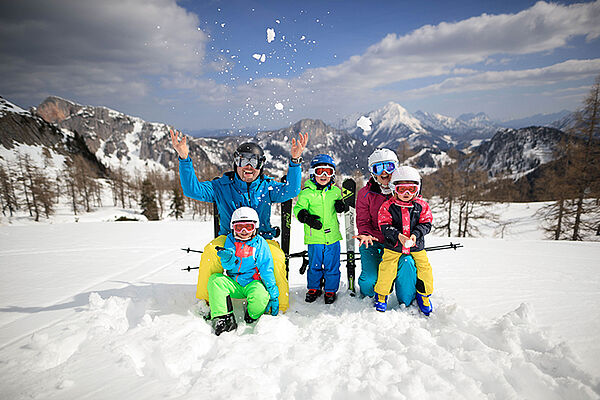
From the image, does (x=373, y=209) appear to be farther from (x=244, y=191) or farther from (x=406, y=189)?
(x=244, y=191)

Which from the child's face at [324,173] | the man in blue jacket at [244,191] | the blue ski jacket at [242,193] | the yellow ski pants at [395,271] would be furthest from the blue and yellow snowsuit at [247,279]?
the yellow ski pants at [395,271]

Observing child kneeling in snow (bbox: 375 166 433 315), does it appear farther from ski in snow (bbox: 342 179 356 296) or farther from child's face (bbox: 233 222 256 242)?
child's face (bbox: 233 222 256 242)

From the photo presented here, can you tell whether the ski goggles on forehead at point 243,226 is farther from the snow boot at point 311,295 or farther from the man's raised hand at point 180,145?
the snow boot at point 311,295

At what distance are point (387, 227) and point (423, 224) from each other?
1.63ft

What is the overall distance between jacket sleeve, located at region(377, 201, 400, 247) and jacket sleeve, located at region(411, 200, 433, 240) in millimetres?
249

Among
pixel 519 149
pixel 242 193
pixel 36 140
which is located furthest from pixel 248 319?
pixel 519 149

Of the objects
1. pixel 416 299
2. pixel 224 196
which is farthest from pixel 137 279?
pixel 416 299

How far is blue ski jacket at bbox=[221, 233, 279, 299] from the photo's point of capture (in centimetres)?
352

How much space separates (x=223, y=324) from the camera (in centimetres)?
323

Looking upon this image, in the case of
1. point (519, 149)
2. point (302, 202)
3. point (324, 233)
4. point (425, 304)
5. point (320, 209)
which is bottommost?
point (425, 304)

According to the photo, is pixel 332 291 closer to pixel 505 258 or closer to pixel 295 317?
pixel 295 317

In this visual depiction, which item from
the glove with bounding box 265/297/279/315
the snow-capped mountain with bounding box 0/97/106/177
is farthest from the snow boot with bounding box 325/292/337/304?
the snow-capped mountain with bounding box 0/97/106/177

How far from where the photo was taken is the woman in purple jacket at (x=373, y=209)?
396cm

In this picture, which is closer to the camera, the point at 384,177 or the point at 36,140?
the point at 384,177
